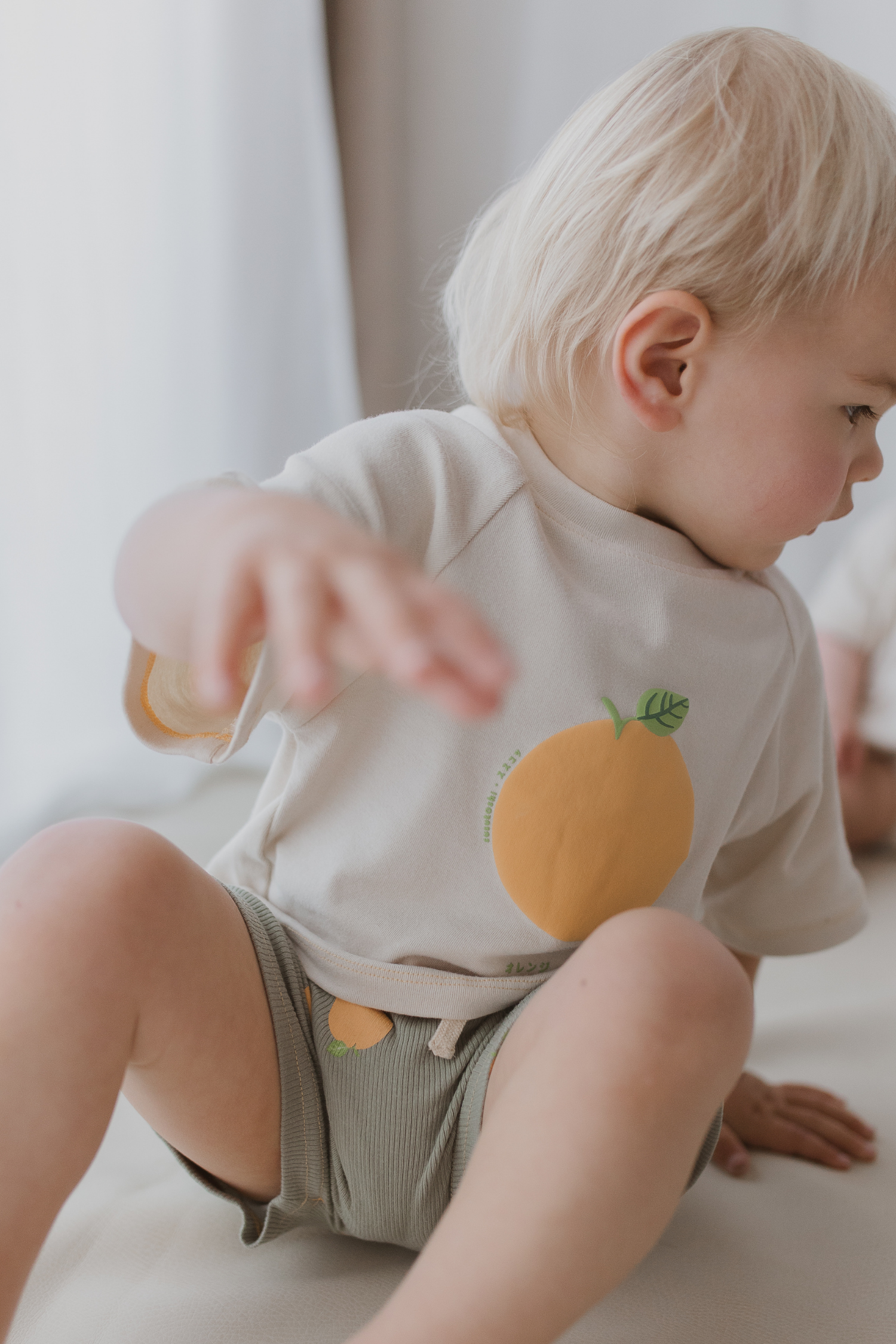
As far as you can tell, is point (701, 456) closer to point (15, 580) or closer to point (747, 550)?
point (747, 550)

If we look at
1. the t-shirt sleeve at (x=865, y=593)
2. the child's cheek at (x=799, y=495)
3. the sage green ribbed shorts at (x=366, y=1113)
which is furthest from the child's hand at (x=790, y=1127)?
the t-shirt sleeve at (x=865, y=593)

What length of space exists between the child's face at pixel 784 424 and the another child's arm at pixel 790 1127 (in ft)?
1.11

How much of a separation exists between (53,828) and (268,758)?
0.80 meters

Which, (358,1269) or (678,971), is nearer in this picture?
(678,971)

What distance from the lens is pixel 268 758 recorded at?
1325 millimetres

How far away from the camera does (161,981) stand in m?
0.50

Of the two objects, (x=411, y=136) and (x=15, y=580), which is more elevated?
(x=411, y=136)

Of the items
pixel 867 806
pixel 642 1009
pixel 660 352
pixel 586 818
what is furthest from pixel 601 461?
pixel 867 806

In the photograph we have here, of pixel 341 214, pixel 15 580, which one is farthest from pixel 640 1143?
pixel 341 214

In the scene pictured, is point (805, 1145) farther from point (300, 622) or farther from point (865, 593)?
point (865, 593)

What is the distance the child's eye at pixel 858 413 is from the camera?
0.58 metres

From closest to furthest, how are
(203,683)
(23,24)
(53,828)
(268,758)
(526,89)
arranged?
(203,683) → (53,828) → (23,24) → (268,758) → (526,89)

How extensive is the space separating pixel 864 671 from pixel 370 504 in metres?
0.76

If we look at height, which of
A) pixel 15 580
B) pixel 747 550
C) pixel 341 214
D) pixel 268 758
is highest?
pixel 341 214
